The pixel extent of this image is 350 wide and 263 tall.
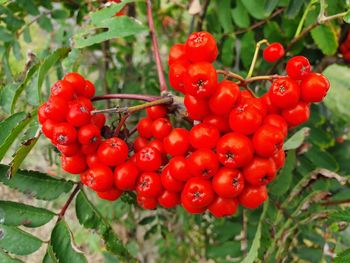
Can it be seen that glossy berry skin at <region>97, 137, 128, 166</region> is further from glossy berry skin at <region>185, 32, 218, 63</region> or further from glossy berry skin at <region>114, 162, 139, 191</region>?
glossy berry skin at <region>185, 32, 218, 63</region>

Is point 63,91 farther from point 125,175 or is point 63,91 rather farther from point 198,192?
point 198,192

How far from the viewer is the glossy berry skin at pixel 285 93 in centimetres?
100

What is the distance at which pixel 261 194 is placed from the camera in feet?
3.61

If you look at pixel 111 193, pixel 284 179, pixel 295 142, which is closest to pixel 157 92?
pixel 284 179

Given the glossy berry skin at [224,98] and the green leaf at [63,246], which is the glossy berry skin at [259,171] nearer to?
the glossy berry skin at [224,98]

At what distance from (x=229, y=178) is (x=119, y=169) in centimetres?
29

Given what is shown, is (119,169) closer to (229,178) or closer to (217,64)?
(229,178)

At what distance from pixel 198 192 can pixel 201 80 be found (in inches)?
10.6

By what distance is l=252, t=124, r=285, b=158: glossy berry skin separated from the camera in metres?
0.99

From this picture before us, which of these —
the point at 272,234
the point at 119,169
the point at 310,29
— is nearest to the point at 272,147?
the point at 119,169

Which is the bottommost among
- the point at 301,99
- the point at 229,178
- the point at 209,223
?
the point at 209,223

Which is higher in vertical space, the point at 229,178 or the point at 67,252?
the point at 229,178

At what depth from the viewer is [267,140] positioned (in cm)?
99

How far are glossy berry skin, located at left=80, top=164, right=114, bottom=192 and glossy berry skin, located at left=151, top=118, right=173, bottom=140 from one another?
154 mm
